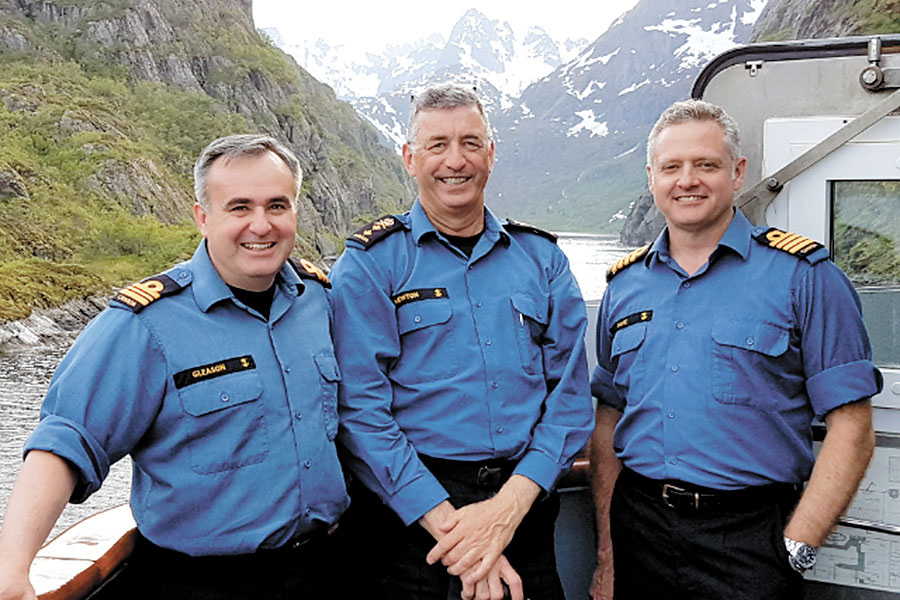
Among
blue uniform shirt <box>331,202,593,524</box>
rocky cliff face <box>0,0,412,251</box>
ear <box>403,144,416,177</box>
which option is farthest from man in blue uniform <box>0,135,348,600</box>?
rocky cliff face <box>0,0,412,251</box>

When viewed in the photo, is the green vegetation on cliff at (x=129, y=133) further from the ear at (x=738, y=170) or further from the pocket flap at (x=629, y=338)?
the ear at (x=738, y=170)

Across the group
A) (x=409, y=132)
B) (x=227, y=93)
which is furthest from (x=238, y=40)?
(x=409, y=132)

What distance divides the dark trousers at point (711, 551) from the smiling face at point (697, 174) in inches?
30.5

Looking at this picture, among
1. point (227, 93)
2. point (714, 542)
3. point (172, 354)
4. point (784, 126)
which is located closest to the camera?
point (172, 354)

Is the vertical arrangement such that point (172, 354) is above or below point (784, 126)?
below

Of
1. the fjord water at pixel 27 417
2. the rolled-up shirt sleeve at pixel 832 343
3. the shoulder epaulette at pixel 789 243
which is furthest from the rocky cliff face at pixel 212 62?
the rolled-up shirt sleeve at pixel 832 343

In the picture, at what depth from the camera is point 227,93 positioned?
307 feet

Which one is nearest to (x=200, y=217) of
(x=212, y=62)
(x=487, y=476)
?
(x=487, y=476)

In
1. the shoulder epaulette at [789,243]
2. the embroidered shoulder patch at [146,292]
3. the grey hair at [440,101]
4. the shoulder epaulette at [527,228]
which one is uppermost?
the grey hair at [440,101]

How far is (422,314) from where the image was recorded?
238 cm

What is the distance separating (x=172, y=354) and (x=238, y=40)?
10964 cm

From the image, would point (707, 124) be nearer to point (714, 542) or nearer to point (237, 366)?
point (714, 542)

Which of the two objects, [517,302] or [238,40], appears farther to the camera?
[238,40]

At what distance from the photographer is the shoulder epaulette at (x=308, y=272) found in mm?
2385
